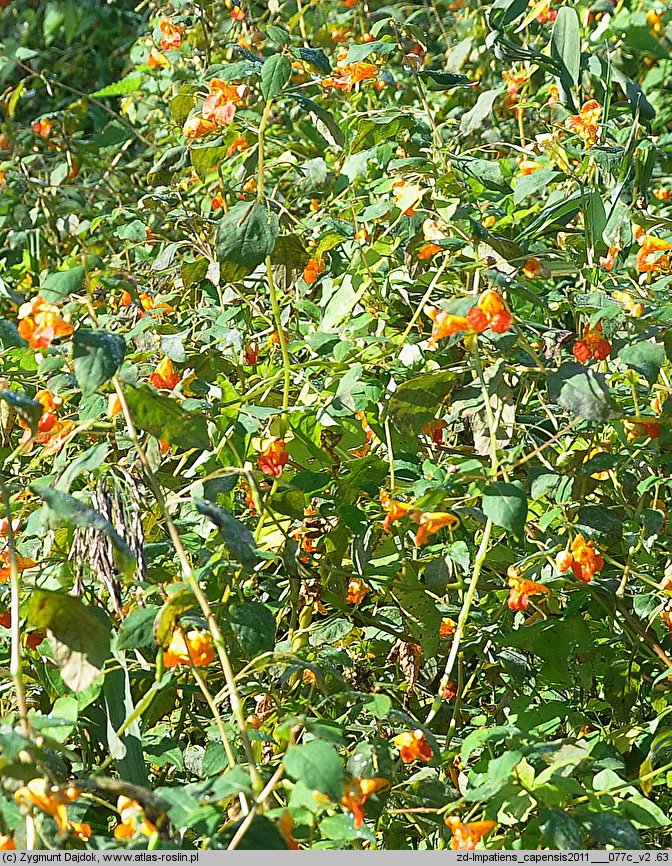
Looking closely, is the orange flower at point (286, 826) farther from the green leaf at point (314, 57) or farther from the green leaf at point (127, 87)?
A: the green leaf at point (127, 87)

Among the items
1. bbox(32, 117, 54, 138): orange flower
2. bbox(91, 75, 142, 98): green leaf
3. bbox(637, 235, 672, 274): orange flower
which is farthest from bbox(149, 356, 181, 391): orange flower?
bbox(91, 75, 142, 98): green leaf

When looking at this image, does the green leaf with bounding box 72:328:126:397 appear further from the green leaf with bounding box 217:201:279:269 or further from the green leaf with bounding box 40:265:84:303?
the green leaf with bounding box 217:201:279:269

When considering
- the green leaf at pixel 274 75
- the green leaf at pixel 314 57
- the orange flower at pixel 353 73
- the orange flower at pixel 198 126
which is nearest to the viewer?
the green leaf at pixel 274 75

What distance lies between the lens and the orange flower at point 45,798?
0.78 meters

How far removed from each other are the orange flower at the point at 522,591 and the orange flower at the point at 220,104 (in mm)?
666

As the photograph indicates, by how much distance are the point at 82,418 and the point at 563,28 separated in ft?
2.54

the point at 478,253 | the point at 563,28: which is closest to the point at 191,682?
the point at 478,253

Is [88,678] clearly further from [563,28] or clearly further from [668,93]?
[668,93]

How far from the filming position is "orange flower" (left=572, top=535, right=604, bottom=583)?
1146 millimetres

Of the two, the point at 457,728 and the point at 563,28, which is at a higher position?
the point at 563,28

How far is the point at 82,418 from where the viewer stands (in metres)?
1.18

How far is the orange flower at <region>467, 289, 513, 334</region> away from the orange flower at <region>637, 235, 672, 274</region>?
1.38 feet

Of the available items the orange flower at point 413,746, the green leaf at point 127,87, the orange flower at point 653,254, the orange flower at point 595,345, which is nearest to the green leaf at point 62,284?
the orange flower at point 413,746

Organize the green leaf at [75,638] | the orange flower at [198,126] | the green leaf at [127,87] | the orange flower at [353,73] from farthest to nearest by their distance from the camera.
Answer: the green leaf at [127,87] → the orange flower at [353,73] → the orange flower at [198,126] → the green leaf at [75,638]
